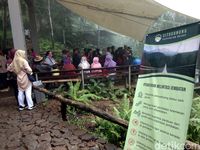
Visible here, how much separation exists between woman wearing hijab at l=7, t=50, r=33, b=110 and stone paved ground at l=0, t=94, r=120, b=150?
0.35 m

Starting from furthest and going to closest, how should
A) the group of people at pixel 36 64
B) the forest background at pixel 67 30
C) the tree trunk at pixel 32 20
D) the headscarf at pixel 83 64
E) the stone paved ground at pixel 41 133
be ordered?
the forest background at pixel 67 30 → the tree trunk at pixel 32 20 → the headscarf at pixel 83 64 → the group of people at pixel 36 64 → the stone paved ground at pixel 41 133

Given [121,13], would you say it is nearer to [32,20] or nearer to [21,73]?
[32,20]

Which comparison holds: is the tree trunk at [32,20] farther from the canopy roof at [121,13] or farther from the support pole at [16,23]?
the support pole at [16,23]

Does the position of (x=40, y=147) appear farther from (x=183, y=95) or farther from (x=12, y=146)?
(x=183, y=95)

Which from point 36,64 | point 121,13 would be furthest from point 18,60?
point 121,13

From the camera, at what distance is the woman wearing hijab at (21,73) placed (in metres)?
7.20

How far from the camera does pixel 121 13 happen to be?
10.6m

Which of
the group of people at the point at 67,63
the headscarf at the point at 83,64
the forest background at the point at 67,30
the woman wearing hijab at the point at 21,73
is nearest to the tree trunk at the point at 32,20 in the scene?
the group of people at the point at 67,63

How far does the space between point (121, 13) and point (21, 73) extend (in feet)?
15.4

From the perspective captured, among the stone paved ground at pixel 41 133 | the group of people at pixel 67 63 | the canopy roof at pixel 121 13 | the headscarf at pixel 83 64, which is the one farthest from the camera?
the headscarf at pixel 83 64

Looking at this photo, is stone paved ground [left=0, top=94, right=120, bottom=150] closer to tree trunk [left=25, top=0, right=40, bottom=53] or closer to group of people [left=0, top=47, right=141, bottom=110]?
group of people [left=0, top=47, right=141, bottom=110]

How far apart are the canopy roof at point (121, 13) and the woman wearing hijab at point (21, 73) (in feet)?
11.3

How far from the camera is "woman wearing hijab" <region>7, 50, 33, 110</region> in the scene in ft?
23.6

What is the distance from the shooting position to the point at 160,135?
2.73 metres
